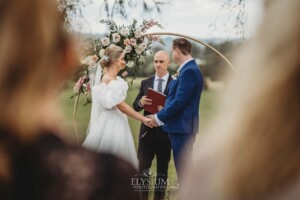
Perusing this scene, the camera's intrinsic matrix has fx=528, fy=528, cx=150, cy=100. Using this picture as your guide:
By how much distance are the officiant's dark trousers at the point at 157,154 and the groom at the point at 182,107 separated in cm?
3

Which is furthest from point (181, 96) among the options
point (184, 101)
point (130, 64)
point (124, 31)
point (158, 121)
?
point (124, 31)

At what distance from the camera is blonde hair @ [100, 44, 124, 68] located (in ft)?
7.07

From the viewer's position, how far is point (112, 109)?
2.19 meters

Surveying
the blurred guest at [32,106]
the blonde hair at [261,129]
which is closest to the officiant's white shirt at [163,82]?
the blurred guest at [32,106]

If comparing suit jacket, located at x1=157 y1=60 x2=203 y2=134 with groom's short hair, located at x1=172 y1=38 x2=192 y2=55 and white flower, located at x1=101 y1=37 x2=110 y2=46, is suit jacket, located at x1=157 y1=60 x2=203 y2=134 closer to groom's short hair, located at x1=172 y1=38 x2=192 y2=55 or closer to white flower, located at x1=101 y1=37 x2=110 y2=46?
Answer: groom's short hair, located at x1=172 y1=38 x2=192 y2=55

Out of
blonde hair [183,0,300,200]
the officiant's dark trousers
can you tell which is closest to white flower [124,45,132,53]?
the officiant's dark trousers

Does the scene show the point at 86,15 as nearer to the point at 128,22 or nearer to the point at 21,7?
the point at 128,22

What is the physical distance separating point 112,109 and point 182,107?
0.29 m

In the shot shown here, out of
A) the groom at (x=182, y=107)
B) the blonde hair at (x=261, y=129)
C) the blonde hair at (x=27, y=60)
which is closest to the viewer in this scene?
the blonde hair at (x=261, y=129)

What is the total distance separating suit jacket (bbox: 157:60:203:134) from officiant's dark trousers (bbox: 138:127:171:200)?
0.07m

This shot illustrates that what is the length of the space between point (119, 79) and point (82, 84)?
0.16m

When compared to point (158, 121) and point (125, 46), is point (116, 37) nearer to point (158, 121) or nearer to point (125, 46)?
point (125, 46)

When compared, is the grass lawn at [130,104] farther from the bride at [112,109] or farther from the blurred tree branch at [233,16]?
the blurred tree branch at [233,16]

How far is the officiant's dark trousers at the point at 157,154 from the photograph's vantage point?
2.18m
